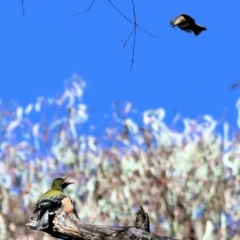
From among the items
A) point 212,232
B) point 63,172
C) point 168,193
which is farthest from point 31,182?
point 212,232

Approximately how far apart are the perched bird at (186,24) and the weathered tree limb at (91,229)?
82 centimetres

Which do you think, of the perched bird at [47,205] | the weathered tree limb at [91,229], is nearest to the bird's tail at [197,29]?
the weathered tree limb at [91,229]

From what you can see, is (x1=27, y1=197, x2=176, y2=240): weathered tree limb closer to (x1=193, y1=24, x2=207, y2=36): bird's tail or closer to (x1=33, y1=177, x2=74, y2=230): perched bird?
(x1=33, y1=177, x2=74, y2=230): perched bird

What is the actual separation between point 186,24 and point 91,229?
93 centimetres

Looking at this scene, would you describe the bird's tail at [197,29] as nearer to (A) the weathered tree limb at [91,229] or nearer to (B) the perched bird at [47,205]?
(A) the weathered tree limb at [91,229]

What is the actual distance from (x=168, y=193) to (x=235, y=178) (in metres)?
0.66

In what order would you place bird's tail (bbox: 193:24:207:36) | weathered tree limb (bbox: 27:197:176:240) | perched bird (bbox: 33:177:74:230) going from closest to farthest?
bird's tail (bbox: 193:24:207:36)
weathered tree limb (bbox: 27:197:176:240)
perched bird (bbox: 33:177:74:230)

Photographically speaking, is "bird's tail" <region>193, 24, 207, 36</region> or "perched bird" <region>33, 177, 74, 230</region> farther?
"perched bird" <region>33, 177, 74, 230</region>

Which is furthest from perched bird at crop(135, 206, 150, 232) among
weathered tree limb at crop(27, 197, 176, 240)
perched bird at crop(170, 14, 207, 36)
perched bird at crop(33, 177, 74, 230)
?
perched bird at crop(170, 14, 207, 36)

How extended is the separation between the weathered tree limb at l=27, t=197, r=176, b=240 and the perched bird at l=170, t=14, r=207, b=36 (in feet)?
2.69

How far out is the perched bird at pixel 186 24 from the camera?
8.45 ft

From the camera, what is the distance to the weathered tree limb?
2984 mm

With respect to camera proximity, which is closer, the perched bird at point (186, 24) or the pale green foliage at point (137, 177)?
the perched bird at point (186, 24)

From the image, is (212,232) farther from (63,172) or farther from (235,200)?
(63,172)
